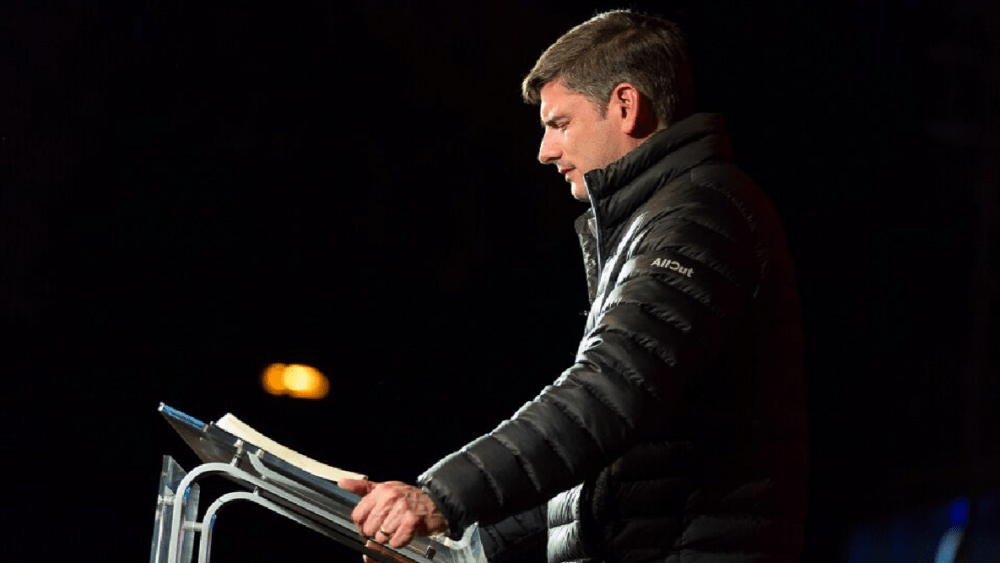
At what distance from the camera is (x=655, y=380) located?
1.58 metres

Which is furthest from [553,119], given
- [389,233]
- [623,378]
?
[389,233]

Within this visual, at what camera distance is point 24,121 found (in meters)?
3.40

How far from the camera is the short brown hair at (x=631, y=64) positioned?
1.98 metres

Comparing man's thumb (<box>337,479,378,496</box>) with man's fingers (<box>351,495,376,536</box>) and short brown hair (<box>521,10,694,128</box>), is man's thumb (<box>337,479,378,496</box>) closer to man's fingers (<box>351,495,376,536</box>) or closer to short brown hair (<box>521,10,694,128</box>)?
man's fingers (<box>351,495,376,536</box>)

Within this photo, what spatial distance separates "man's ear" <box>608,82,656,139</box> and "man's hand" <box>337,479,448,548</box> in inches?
28.2

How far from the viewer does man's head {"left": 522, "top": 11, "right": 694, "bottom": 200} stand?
197cm

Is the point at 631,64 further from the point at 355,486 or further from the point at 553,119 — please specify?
the point at 355,486

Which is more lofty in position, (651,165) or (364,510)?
(651,165)

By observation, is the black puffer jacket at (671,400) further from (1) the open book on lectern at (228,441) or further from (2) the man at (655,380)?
(1) the open book on lectern at (228,441)

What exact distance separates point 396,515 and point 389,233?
2213 millimetres

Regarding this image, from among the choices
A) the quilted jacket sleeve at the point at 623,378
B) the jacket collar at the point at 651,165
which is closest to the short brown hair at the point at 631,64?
the jacket collar at the point at 651,165

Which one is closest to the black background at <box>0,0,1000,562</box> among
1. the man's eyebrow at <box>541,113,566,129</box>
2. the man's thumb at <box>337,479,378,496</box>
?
the man's eyebrow at <box>541,113,566,129</box>

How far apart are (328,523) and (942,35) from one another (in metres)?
2.81

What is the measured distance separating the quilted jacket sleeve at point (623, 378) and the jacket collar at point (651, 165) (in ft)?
0.44
